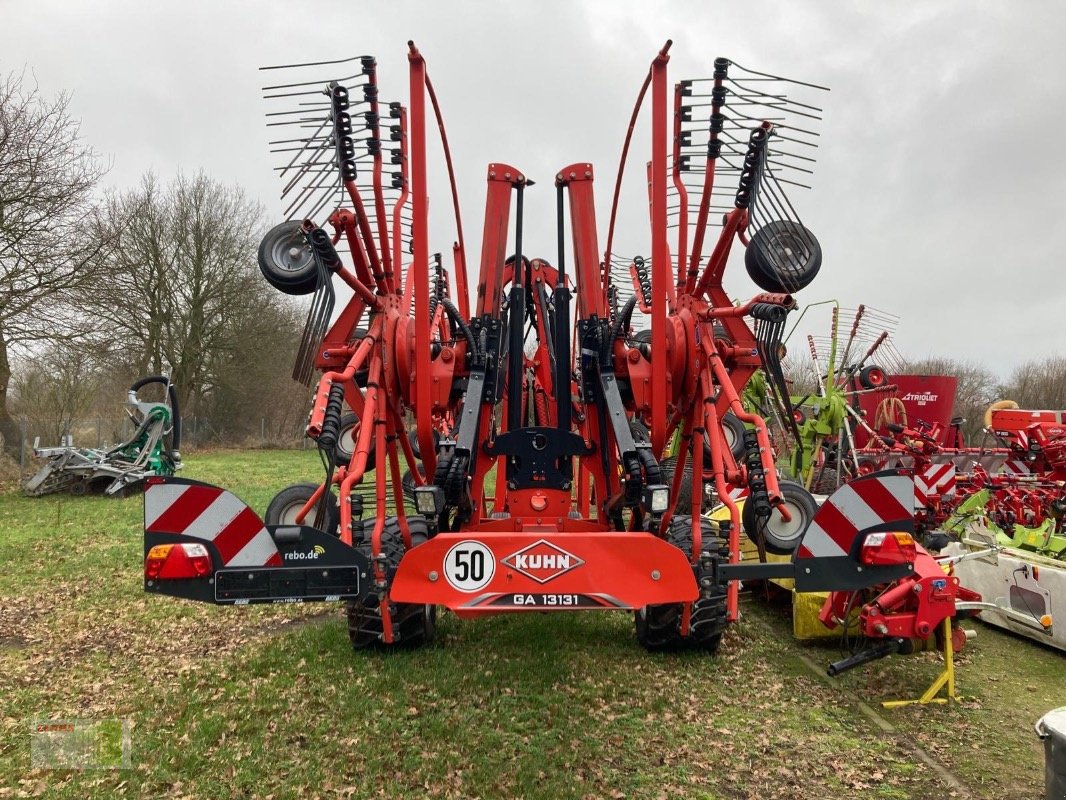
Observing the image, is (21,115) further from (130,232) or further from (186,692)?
(186,692)

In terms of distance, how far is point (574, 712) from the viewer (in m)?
4.15

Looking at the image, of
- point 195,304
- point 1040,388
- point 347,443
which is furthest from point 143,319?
point 1040,388

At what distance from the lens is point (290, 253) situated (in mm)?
3799

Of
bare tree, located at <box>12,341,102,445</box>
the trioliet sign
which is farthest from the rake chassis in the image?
bare tree, located at <box>12,341,102,445</box>

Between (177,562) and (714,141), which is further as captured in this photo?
(714,141)

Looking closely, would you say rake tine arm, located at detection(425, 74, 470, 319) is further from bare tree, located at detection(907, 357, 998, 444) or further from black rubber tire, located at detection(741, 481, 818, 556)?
bare tree, located at detection(907, 357, 998, 444)

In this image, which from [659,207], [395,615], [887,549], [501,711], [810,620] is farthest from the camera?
[810,620]

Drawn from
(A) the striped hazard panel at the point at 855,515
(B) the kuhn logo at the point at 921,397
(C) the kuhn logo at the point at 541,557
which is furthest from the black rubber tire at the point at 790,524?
(B) the kuhn logo at the point at 921,397

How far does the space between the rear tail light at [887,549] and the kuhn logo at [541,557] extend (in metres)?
1.29

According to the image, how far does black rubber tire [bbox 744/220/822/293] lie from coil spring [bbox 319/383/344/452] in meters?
2.35

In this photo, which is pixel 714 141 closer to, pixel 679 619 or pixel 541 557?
pixel 541 557

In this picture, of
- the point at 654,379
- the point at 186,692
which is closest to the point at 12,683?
the point at 186,692

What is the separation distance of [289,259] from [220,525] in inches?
60.8

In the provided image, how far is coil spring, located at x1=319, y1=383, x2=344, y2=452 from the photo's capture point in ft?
10.9
